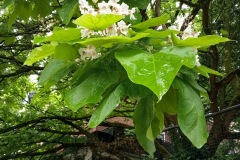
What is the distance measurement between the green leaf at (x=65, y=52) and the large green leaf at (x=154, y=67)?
182 mm

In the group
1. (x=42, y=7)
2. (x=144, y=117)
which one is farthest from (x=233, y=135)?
(x=144, y=117)

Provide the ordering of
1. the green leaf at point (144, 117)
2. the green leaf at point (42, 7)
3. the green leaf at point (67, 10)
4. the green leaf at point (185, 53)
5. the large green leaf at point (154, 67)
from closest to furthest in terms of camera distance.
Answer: the large green leaf at point (154, 67)
the green leaf at point (185, 53)
the green leaf at point (144, 117)
the green leaf at point (67, 10)
the green leaf at point (42, 7)

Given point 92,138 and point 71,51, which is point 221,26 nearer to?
point 92,138

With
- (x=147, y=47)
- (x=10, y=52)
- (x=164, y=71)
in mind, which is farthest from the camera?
(x=10, y=52)

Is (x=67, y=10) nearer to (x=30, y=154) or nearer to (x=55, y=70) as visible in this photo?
(x=55, y=70)

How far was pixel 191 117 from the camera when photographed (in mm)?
833

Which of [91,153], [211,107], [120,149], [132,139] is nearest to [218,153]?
[211,107]

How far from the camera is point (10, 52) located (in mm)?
5043

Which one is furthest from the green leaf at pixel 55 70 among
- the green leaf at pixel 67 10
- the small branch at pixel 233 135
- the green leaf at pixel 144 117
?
the small branch at pixel 233 135

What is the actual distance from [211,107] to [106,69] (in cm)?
357

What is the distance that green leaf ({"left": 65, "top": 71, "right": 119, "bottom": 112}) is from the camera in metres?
0.83

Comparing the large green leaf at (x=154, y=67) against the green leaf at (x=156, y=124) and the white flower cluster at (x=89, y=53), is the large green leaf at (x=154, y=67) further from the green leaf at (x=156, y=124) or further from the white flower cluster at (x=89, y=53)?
the green leaf at (x=156, y=124)

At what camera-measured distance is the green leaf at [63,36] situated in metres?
0.85

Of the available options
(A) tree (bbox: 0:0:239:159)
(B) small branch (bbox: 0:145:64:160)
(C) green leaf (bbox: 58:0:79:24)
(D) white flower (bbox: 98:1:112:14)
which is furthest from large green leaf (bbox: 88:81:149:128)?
(B) small branch (bbox: 0:145:64:160)
